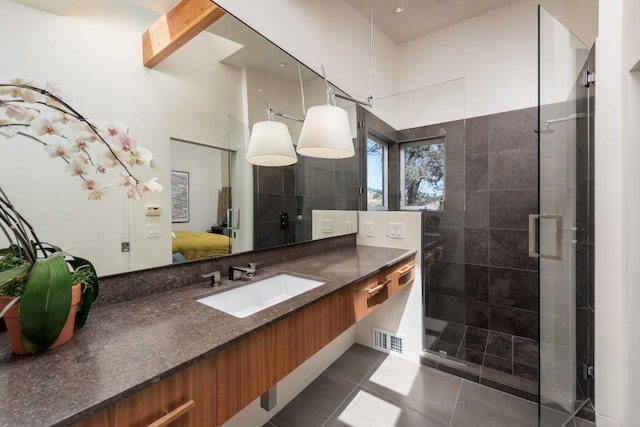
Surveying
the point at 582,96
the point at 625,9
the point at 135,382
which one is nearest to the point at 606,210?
the point at 582,96

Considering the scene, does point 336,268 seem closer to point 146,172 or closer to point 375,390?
point 375,390

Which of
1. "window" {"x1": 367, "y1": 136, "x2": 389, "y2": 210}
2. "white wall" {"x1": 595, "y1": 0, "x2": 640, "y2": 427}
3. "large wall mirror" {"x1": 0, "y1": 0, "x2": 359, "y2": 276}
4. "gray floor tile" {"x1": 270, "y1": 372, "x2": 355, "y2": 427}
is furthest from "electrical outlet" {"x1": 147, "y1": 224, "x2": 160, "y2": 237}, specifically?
"white wall" {"x1": 595, "y1": 0, "x2": 640, "y2": 427}

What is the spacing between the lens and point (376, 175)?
2648mm

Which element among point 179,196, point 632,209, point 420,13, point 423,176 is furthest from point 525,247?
point 179,196

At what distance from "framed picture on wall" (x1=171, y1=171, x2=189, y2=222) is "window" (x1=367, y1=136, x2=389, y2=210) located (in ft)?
5.61

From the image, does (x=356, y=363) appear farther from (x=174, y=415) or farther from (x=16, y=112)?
(x=16, y=112)

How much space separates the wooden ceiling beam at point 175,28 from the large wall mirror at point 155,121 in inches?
1.1

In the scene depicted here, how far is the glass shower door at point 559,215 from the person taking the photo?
1541 mm

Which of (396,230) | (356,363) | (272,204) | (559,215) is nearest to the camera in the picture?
(559,215)

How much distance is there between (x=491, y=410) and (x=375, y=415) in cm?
75

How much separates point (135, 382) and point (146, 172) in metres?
0.85

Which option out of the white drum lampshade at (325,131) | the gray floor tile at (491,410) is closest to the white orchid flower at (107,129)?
the white drum lampshade at (325,131)

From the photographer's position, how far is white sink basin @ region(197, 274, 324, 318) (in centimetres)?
127

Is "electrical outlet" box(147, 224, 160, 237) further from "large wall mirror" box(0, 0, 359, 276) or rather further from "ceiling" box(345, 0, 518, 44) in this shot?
"ceiling" box(345, 0, 518, 44)
